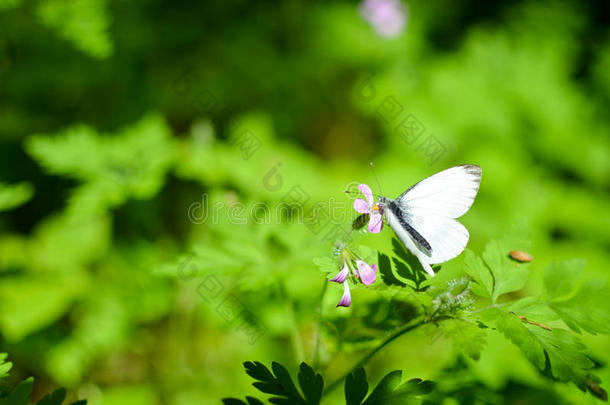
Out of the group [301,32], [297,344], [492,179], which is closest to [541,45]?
[492,179]

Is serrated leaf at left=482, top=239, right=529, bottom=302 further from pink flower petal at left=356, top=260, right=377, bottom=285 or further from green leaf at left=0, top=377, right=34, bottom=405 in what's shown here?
green leaf at left=0, top=377, right=34, bottom=405

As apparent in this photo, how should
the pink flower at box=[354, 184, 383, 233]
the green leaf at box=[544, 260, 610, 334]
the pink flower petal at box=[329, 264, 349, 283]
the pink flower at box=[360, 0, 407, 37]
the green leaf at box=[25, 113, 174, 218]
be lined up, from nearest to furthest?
the pink flower petal at box=[329, 264, 349, 283] → the pink flower at box=[354, 184, 383, 233] → the green leaf at box=[544, 260, 610, 334] → the green leaf at box=[25, 113, 174, 218] → the pink flower at box=[360, 0, 407, 37]

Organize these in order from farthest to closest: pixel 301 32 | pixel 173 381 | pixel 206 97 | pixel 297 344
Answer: pixel 301 32
pixel 206 97
pixel 173 381
pixel 297 344

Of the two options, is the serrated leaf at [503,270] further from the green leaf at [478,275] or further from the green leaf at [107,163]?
the green leaf at [107,163]

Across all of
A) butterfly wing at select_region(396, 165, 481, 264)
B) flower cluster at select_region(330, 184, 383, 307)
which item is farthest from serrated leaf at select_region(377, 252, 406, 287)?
butterfly wing at select_region(396, 165, 481, 264)

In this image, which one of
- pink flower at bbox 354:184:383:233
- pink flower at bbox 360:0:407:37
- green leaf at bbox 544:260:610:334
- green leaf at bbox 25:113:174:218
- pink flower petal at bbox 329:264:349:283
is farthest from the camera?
pink flower at bbox 360:0:407:37

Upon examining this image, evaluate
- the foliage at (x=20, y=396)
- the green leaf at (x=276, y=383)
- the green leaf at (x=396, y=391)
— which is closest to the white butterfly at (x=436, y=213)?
the green leaf at (x=396, y=391)

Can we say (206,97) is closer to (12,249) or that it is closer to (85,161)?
(85,161)
